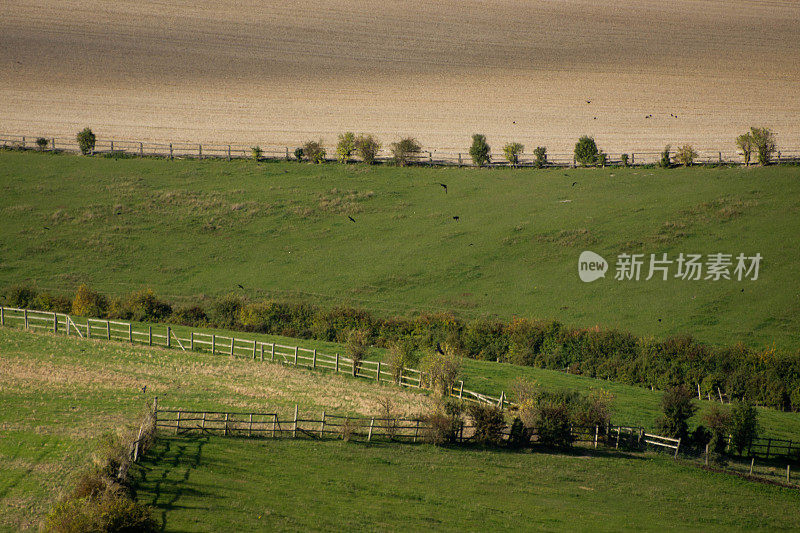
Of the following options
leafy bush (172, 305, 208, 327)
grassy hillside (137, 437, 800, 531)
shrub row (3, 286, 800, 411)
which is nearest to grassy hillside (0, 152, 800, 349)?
shrub row (3, 286, 800, 411)

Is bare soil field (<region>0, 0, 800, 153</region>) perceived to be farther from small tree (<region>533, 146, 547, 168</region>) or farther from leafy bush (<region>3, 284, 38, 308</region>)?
leafy bush (<region>3, 284, 38, 308</region>)

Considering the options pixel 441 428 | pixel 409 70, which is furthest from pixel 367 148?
pixel 441 428

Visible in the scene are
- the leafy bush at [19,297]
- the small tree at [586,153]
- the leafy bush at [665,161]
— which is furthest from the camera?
the small tree at [586,153]

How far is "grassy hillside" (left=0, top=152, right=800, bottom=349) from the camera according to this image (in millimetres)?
57062

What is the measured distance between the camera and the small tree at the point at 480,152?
277 feet

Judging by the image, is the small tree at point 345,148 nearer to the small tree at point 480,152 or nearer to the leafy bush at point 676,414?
the small tree at point 480,152

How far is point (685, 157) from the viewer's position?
79.0 m

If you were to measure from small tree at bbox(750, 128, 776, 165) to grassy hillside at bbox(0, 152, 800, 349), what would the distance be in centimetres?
267

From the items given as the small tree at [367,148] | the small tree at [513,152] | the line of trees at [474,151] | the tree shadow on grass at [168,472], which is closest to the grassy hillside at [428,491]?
the tree shadow on grass at [168,472]

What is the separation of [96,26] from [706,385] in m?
117

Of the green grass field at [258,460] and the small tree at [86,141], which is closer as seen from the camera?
the green grass field at [258,460]

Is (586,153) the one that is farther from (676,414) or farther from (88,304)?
(88,304)

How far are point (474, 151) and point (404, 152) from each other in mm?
8047

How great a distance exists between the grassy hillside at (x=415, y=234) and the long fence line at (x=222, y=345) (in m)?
9.44
